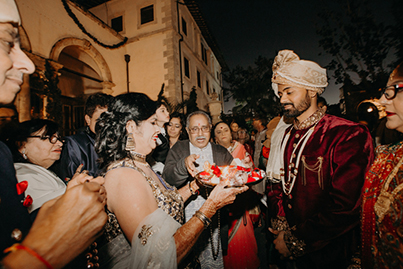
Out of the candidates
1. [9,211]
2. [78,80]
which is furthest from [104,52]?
[9,211]

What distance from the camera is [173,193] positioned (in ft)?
5.94

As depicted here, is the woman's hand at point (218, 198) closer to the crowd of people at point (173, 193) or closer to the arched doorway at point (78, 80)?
the crowd of people at point (173, 193)

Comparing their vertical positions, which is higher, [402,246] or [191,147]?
[191,147]

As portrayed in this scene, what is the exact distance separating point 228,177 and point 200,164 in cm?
106

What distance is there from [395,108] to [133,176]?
216 cm

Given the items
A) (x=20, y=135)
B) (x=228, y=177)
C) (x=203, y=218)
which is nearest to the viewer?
(x=203, y=218)

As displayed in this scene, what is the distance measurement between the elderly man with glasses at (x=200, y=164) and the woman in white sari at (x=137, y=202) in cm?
88

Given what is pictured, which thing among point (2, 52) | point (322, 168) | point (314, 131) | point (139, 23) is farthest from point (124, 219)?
point (139, 23)

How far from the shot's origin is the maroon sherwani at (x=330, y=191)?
63.1 inches

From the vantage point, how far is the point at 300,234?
5.71 ft

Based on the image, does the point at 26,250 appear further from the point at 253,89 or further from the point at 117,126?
the point at 253,89

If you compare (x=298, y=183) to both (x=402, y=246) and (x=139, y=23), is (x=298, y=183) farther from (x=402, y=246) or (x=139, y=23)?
(x=139, y=23)

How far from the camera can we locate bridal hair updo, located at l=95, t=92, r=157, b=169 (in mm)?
1673

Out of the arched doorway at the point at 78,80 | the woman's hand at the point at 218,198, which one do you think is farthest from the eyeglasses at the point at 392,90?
the arched doorway at the point at 78,80
